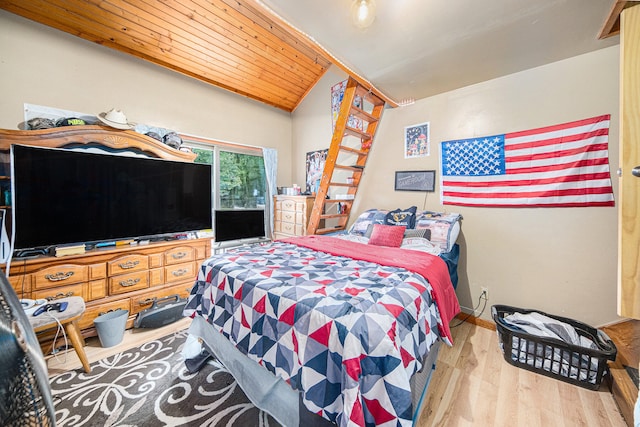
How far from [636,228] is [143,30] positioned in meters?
3.78

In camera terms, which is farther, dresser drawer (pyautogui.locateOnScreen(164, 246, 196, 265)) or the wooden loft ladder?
the wooden loft ladder

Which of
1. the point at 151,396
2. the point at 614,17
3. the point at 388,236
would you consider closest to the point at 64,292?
the point at 151,396

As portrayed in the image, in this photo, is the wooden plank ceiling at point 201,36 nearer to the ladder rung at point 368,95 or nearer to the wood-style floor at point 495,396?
the ladder rung at point 368,95

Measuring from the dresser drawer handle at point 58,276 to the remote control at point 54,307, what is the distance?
1.03 ft

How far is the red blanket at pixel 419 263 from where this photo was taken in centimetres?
150

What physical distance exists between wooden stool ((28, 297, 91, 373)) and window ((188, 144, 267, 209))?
191 cm

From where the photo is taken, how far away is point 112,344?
6.63ft

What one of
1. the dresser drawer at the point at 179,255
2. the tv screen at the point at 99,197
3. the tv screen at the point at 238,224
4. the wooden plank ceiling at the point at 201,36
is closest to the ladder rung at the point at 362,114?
the wooden plank ceiling at the point at 201,36

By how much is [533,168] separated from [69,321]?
3.82m

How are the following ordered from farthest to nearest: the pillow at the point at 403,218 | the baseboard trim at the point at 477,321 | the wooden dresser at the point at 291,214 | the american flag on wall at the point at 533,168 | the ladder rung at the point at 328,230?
the wooden dresser at the point at 291,214 < the ladder rung at the point at 328,230 < the pillow at the point at 403,218 < the baseboard trim at the point at 477,321 < the american flag on wall at the point at 533,168

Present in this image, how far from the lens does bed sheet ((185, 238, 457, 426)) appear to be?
3.00ft

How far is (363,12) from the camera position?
5.34 ft

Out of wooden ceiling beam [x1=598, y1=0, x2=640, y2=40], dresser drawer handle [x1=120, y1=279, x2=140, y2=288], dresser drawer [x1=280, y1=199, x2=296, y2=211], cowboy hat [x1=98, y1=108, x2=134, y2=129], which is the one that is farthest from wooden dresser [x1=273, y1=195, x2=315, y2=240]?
wooden ceiling beam [x1=598, y1=0, x2=640, y2=40]

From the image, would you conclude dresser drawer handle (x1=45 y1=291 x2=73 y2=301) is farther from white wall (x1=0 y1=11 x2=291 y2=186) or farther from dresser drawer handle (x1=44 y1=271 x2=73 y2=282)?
white wall (x1=0 y1=11 x2=291 y2=186)
